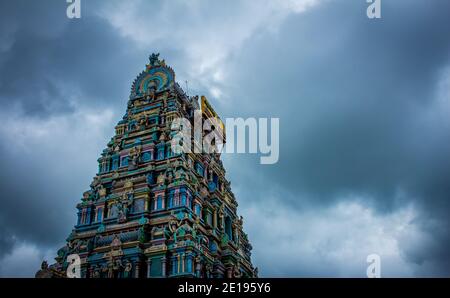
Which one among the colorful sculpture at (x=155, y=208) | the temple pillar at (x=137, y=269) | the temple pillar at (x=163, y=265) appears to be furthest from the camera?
the colorful sculpture at (x=155, y=208)

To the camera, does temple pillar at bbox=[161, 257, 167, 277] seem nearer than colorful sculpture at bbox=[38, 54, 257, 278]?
Yes

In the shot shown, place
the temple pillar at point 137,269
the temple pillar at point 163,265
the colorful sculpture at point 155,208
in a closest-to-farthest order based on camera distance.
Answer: the temple pillar at point 163,265 → the temple pillar at point 137,269 → the colorful sculpture at point 155,208

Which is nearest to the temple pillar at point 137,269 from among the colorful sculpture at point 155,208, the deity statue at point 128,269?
the colorful sculpture at point 155,208

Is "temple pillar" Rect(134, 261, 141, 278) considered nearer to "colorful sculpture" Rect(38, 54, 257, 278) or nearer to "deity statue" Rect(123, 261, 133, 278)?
"colorful sculpture" Rect(38, 54, 257, 278)

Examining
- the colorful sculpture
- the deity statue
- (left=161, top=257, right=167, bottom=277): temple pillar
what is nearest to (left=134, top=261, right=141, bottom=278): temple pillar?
the colorful sculpture

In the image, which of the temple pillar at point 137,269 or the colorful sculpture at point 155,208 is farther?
the colorful sculpture at point 155,208

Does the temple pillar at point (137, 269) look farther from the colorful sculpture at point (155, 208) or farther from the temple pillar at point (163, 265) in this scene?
the temple pillar at point (163, 265)

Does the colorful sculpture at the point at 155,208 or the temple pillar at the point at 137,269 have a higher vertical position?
the colorful sculpture at the point at 155,208

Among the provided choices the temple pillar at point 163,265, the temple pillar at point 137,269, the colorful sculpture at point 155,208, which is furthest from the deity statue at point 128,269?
the temple pillar at point 163,265

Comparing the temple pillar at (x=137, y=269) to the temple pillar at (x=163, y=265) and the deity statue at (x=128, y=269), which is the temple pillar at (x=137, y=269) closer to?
the deity statue at (x=128, y=269)

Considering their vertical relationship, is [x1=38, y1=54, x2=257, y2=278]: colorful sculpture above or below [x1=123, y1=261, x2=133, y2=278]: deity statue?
above
